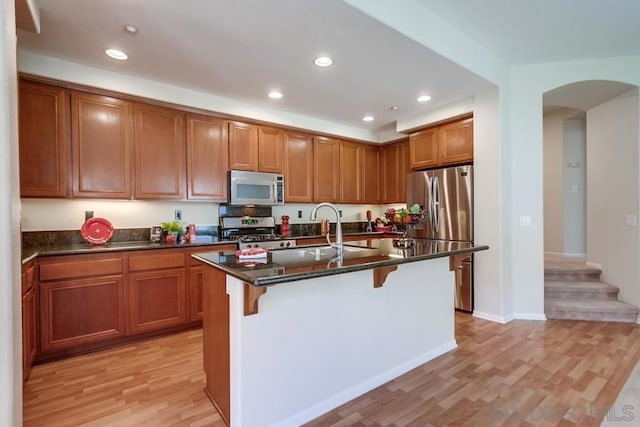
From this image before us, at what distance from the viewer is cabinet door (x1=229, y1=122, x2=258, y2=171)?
3.90 metres

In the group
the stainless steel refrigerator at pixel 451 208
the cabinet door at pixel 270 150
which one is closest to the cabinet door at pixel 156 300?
the cabinet door at pixel 270 150

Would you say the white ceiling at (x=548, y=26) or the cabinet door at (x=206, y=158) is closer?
the white ceiling at (x=548, y=26)

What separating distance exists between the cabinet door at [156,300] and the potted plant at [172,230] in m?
0.40

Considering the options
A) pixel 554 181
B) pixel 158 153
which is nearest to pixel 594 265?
pixel 554 181

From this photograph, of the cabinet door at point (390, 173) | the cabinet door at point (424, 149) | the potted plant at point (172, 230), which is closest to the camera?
the potted plant at point (172, 230)

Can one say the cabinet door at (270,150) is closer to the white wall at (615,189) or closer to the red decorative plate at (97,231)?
the red decorative plate at (97,231)

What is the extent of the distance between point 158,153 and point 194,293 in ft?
5.10

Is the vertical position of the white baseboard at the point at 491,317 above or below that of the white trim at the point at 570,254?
below

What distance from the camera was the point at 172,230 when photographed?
345cm

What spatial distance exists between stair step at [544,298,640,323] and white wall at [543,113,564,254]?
187cm

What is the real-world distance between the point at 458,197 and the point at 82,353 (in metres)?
4.24

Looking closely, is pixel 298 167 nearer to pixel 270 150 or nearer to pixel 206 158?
pixel 270 150

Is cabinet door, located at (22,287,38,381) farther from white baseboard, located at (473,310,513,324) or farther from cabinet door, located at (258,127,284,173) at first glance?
white baseboard, located at (473,310,513,324)

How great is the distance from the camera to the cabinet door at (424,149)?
14.0 ft
